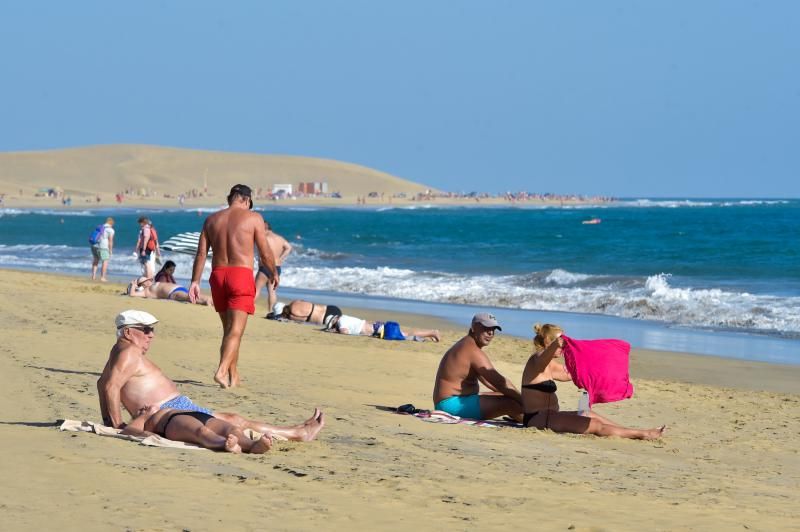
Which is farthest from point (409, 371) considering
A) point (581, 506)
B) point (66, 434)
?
point (581, 506)

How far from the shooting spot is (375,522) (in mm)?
4730

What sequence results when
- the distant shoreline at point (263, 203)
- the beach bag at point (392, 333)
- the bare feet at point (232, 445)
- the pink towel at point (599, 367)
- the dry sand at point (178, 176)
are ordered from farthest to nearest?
the dry sand at point (178, 176), the distant shoreline at point (263, 203), the beach bag at point (392, 333), the pink towel at point (599, 367), the bare feet at point (232, 445)

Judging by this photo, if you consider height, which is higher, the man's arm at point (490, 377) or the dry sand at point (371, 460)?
the man's arm at point (490, 377)

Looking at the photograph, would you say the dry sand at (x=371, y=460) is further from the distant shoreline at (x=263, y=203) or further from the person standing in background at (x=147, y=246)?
the distant shoreline at (x=263, y=203)

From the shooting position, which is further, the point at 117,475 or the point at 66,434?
the point at 66,434

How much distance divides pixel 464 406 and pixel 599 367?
1.06 metres

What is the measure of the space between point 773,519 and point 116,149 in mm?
162503

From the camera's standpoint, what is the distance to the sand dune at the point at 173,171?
443 ft

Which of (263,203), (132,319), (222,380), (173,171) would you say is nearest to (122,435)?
(132,319)

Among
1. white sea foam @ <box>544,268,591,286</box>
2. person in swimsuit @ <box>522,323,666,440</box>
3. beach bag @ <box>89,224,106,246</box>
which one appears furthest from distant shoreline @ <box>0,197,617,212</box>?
person in swimsuit @ <box>522,323,666,440</box>

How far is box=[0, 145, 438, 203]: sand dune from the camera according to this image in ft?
443

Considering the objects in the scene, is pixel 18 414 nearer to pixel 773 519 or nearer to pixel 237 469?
pixel 237 469

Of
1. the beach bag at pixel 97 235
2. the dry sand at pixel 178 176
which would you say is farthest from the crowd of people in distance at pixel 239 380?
the dry sand at pixel 178 176

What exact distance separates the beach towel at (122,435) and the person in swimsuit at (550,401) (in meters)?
2.07
